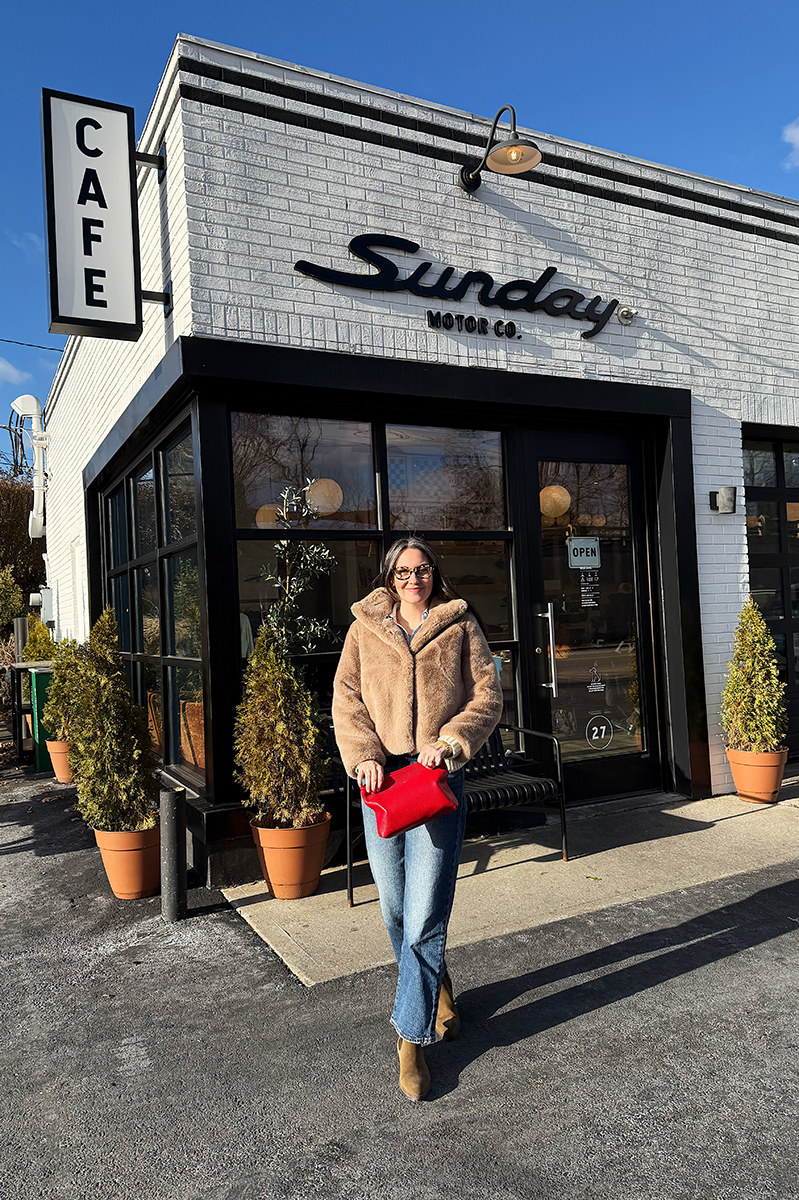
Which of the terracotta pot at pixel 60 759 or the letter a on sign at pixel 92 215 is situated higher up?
the letter a on sign at pixel 92 215

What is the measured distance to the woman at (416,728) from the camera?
2.68 m

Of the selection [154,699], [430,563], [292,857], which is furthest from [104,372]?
[430,563]

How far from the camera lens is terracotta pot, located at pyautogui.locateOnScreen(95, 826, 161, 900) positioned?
14.4 ft

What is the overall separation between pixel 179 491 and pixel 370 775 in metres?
3.25

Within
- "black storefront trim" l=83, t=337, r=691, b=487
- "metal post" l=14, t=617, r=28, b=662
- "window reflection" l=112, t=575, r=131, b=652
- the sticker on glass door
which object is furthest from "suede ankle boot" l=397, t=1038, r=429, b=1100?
"metal post" l=14, t=617, r=28, b=662

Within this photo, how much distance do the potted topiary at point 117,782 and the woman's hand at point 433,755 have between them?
91.6 inches

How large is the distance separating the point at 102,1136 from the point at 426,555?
2.08m

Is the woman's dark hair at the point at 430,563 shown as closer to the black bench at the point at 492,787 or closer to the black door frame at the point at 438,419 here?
the black bench at the point at 492,787

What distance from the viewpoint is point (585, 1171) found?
7.27 feet

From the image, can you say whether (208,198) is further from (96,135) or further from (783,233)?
(783,233)

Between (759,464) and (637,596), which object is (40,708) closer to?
(637,596)

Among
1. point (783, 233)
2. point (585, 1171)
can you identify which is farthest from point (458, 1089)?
point (783, 233)

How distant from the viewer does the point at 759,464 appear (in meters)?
7.08

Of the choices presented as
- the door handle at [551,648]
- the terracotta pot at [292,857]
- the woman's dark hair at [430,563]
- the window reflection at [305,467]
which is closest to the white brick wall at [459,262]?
the window reflection at [305,467]
